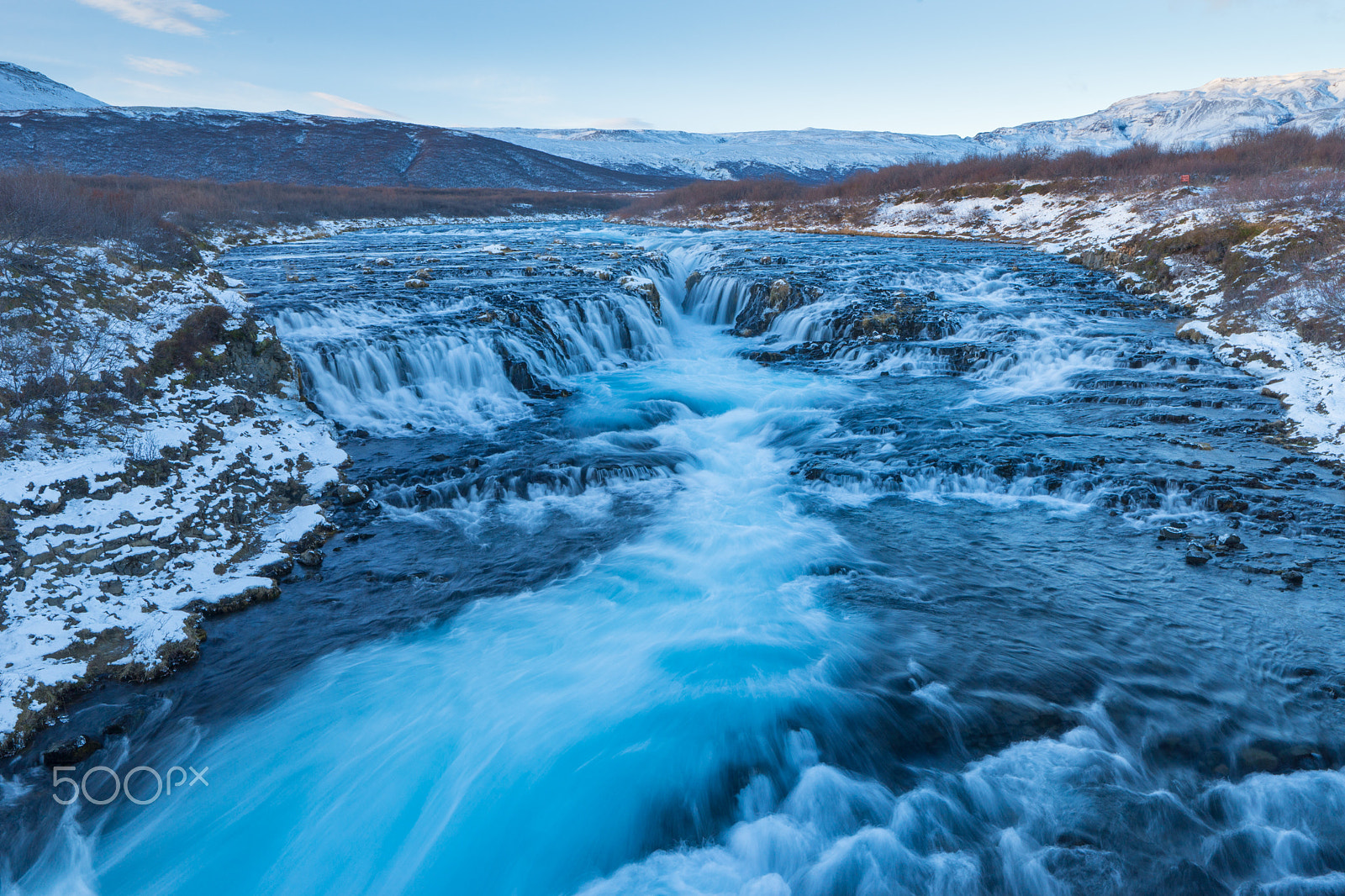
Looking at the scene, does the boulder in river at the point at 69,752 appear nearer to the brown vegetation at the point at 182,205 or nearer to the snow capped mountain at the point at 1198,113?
the brown vegetation at the point at 182,205

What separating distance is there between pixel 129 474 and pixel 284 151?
336 ft

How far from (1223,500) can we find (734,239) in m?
27.7

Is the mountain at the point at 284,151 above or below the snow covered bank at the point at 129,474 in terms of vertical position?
above

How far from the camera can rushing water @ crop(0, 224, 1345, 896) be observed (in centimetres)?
450

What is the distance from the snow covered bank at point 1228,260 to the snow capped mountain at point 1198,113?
113 meters

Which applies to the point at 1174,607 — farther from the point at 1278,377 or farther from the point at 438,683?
the point at 1278,377

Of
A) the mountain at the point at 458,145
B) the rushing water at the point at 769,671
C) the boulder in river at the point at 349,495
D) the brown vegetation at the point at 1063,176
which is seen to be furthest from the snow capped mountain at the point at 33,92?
the rushing water at the point at 769,671

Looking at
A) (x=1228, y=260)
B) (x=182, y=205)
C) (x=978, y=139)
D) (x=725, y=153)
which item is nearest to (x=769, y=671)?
(x=1228, y=260)

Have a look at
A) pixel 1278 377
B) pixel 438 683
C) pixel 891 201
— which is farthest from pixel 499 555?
pixel 891 201

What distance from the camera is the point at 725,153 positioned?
164 metres

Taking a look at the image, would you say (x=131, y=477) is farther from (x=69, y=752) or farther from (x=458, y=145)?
(x=458, y=145)

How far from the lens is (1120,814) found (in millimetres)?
4516

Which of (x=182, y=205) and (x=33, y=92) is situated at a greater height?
(x=33, y=92)

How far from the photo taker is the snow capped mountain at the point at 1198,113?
136500 millimetres
